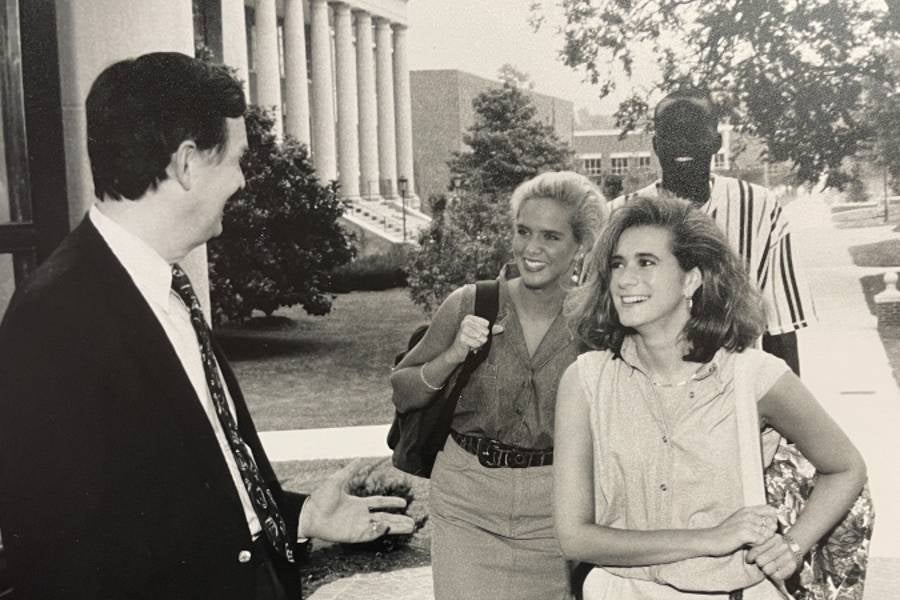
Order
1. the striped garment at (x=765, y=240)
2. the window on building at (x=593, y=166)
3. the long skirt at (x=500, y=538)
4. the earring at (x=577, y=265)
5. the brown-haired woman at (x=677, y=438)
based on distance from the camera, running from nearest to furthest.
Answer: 1. the brown-haired woman at (x=677, y=438)
2. the long skirt at (x=500, y=538)
3. the earring at (x=577, y=265)
4. the striped garment at (x=765, y=240)
5. the window on building at (x=593, y=166)

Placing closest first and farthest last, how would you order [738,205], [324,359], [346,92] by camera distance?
[738,205] → [324,359] → [346,92]

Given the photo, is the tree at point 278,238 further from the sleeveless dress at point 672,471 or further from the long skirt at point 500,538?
the sleeveless dress at point 672,471

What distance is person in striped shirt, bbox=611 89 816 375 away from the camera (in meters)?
3.13

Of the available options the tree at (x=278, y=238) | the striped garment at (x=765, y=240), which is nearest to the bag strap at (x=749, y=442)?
the striped garment at (x=765, y=240)

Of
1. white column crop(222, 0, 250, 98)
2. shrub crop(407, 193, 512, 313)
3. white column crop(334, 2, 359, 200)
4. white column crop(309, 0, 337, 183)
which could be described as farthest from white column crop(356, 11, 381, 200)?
white column crop(222, 0, 250, 98)

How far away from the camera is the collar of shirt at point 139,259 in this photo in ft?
5.14

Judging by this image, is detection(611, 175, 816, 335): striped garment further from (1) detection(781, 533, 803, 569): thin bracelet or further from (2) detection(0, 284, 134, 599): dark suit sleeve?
(2) detection(0, 284, 134, 599): dark suit sleeve

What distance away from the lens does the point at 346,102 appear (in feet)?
51.5

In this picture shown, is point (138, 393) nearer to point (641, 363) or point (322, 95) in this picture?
point (641, 363)

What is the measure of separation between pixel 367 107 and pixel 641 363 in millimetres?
12129

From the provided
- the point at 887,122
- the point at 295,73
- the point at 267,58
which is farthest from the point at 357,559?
the point at 295,73

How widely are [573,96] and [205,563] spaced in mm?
5764

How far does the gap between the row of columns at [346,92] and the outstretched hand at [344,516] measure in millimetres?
7896

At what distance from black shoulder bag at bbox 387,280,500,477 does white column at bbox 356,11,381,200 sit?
26.0 ft
